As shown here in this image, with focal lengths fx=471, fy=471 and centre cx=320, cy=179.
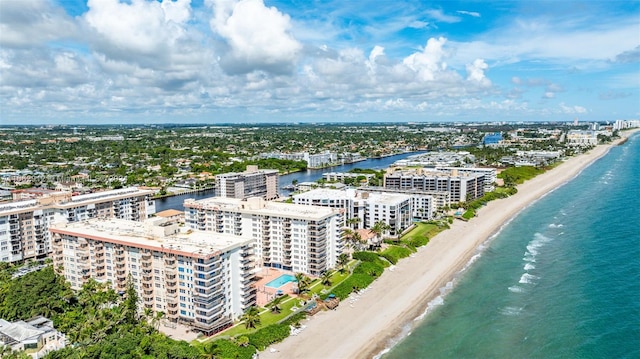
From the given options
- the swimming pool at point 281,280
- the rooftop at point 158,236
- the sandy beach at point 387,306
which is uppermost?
the rooftop at point 158,236

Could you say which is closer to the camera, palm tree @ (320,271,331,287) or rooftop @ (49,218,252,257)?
rooftop @ (49,218,252,257)

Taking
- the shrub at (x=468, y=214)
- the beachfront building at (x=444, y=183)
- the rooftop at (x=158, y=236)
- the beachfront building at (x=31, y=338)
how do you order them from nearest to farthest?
Result: the beachfront building at (x=31, y=338), the rooftop at (x=158, y=236), the shrub at (x=468, y=214), the beachfront building at (x=444, y=183)

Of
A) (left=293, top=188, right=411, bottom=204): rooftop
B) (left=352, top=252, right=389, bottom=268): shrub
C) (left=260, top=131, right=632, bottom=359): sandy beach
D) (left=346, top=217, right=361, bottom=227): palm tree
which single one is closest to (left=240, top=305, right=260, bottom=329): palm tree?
(left=260, top=131, right=632, bottom=359): sandy beach

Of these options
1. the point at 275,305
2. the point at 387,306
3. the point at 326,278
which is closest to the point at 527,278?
the point at 387,306

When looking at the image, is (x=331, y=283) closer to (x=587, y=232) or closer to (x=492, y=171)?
(x=587, y=232)

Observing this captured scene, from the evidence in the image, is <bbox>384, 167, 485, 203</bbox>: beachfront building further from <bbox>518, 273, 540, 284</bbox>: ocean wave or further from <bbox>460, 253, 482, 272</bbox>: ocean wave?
<bbox>518, 273, 540, 284</bbox>: ocean wave

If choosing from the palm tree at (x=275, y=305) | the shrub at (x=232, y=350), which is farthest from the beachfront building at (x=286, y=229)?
the shrub at (x=232, y=350)

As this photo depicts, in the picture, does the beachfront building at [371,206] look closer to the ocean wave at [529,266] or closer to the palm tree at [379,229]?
the palm tree at [379,229]
